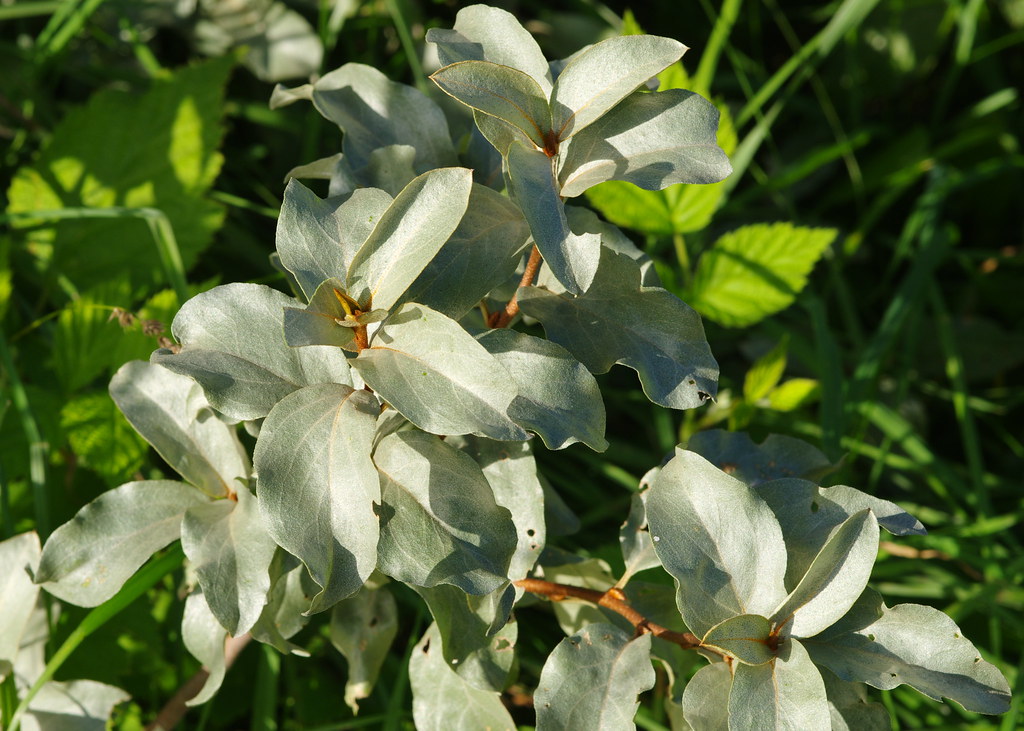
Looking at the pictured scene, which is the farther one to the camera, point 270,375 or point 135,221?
point 135,221

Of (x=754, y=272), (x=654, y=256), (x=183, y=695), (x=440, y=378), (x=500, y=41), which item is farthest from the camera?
(x=654, y=256)

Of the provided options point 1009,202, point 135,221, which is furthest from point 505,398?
point 1009,202

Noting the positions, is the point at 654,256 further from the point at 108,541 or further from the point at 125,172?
the point at 108,541

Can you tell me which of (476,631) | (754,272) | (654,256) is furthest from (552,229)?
(654,256)

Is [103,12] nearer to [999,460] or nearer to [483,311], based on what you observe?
[483,311]

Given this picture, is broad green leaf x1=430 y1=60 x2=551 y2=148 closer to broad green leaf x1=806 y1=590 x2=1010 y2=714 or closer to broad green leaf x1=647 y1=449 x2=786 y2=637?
broad green leaf x1=647 y1=449 x2=786 y2=637

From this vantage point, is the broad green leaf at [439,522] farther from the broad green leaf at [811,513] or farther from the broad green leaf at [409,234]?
the broad green leaf at [811,513]

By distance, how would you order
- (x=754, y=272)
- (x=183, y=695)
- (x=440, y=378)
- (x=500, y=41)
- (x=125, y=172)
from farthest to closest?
(x=125, y=172) < (x=754, y=272) < (x=183, y=695) < (x=500, y=41) < (x=440, y=378)
